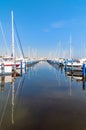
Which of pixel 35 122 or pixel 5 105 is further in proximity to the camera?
pixel 5 105

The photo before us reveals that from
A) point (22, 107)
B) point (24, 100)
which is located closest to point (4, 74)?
point (24, 100)

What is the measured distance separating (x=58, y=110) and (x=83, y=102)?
2811 millimetres

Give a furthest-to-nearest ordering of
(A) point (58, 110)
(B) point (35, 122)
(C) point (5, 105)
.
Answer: (C) point (5, 105), (A) point (58, 110), (B) point (35, 122)

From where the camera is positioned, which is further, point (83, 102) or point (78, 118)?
point (83, 102)

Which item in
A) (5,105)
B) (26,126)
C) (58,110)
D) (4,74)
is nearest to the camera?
(26,126)

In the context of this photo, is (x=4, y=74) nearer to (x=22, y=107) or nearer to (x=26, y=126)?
(x=22, y=107)

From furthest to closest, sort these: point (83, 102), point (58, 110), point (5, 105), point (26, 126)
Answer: point (83, 102) < point (5, 105) < point (58, 110) < point (26, 126)

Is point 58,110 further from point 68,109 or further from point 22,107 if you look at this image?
point 22,107

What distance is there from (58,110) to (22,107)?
2228 mm

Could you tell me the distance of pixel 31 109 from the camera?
12656 millimetres

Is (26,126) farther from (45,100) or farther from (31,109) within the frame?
(45,100)

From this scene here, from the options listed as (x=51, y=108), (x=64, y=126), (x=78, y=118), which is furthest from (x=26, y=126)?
(x=51, y=108)

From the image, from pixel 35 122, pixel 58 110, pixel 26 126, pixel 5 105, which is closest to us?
pixel 26 126

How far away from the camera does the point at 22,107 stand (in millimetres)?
13164
